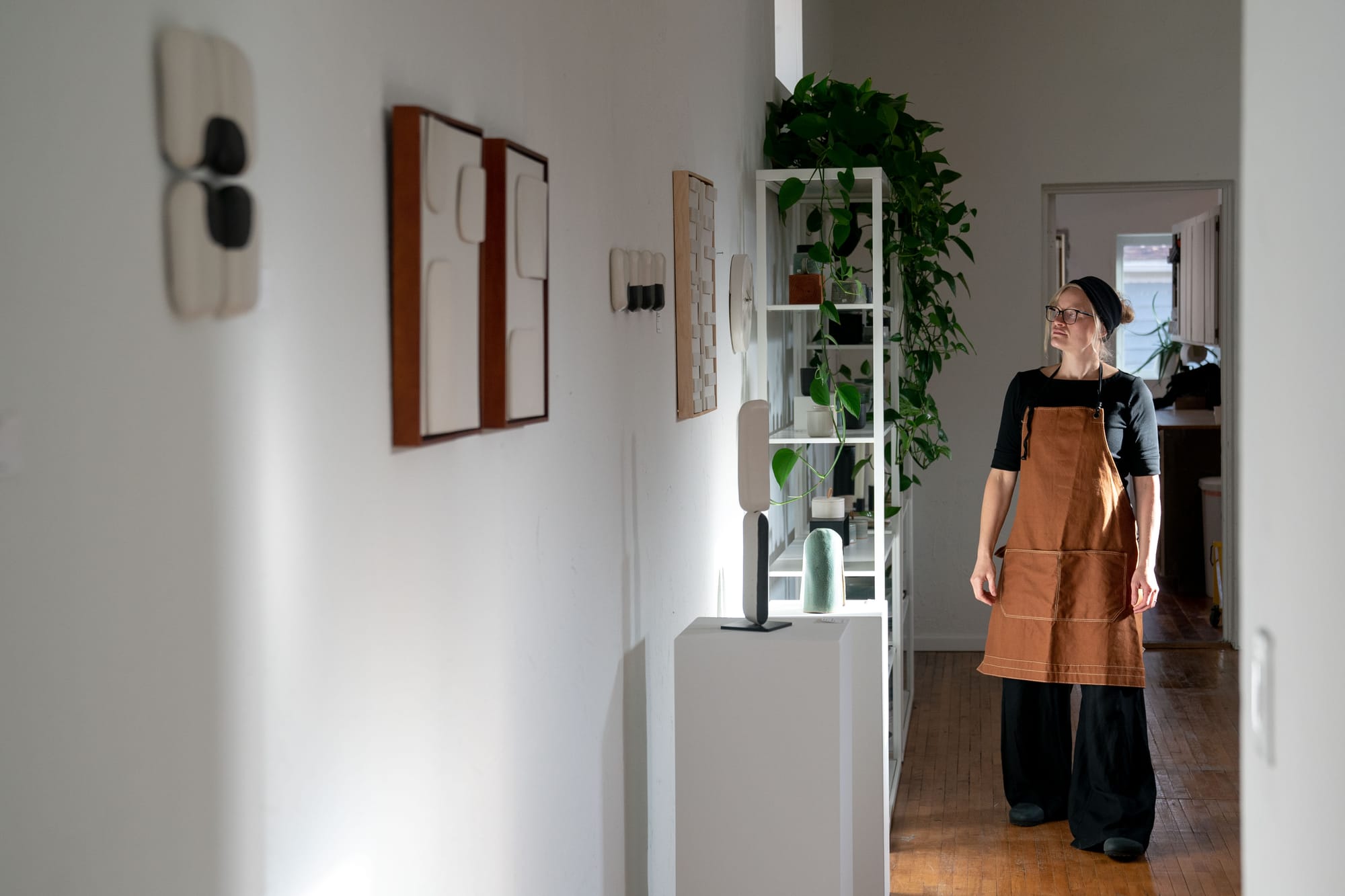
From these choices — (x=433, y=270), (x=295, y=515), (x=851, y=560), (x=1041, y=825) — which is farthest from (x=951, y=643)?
(x=295, y=515)

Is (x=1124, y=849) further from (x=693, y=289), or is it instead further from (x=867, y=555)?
(x=693, y=289)

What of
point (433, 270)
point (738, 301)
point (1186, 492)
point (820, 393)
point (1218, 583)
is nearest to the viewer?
point (433, 270)

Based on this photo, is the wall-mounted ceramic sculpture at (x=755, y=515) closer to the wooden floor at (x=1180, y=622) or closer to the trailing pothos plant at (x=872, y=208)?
the trailing pothos plant at (x=872, y=208)

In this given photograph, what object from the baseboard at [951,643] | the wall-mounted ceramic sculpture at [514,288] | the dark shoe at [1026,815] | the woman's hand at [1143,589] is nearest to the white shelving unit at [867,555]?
the dark shoe at [1026,815]

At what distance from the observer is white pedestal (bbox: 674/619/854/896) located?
228 centimetres

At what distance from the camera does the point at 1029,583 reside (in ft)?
11.5

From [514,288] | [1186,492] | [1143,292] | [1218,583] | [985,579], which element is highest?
[1143,292]

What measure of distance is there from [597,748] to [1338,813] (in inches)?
54.3

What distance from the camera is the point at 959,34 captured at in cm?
601

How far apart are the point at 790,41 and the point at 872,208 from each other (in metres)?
1.26

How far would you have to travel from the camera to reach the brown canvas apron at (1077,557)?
3.44 metres

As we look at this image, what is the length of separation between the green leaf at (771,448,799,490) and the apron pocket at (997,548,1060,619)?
661 mm

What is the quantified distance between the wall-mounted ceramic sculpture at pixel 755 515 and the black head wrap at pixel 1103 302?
143 centimetres

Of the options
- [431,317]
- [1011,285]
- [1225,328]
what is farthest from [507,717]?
[1225,328]
